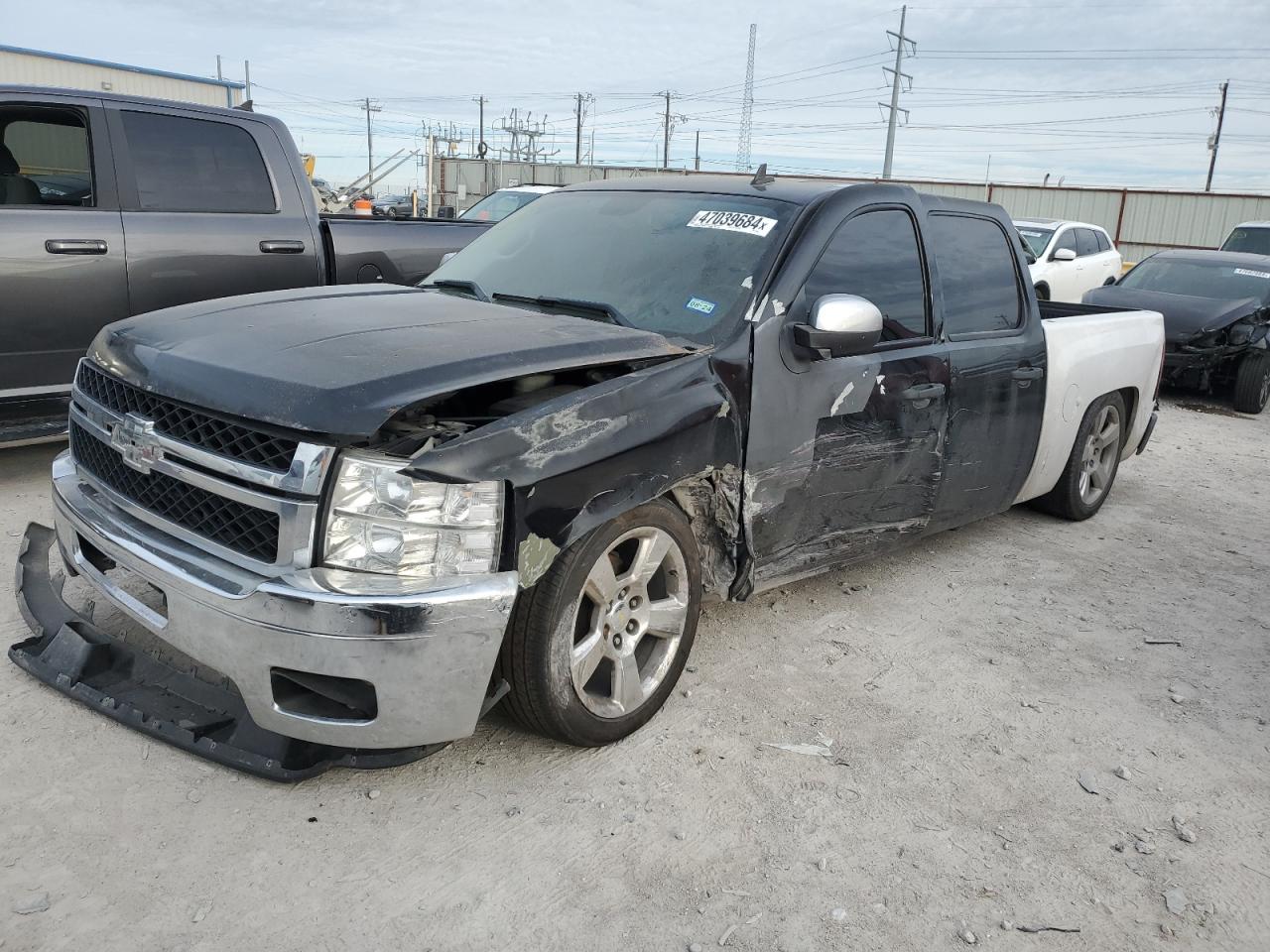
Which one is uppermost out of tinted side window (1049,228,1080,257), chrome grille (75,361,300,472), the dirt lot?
tinted side window (1049,228,1080,257)

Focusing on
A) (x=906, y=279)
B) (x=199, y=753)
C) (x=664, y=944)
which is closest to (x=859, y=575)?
(x=906, y=279)

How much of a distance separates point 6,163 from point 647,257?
379 cm

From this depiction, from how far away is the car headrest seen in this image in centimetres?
520

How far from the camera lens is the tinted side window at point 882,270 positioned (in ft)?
12.0

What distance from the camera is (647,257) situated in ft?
12.1

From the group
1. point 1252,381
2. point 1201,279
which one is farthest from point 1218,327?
Result: point 1201,279

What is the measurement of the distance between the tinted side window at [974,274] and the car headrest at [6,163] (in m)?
4.68

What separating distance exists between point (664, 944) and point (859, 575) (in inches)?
105

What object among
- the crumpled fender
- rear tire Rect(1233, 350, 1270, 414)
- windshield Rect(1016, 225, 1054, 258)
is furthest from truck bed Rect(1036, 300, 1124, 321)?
windshield Rect(1016, 225, 1054, 258)

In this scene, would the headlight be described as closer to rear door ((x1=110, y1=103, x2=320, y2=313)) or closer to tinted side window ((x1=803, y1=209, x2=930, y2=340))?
tinted side window ((x1=803, y1=209, x2=930, y2=340))

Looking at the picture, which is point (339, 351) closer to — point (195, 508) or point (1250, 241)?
point (195, 508)

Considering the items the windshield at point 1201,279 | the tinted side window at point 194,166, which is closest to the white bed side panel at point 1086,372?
the tinted side window at point 194,166

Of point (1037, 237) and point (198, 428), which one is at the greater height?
point (1037, 237)

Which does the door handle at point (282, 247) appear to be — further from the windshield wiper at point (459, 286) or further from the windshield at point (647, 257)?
the windshield wiper at point (459, 286)
